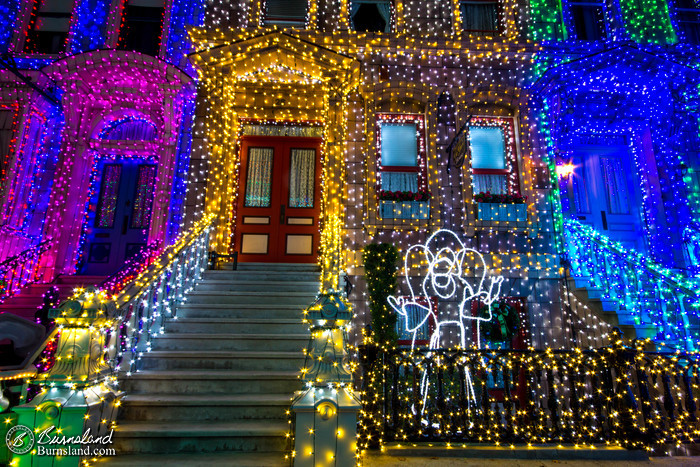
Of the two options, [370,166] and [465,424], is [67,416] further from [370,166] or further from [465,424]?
[370,166]

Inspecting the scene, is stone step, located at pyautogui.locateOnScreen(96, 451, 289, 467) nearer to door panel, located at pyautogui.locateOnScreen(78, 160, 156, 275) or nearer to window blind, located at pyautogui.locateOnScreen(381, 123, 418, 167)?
door panel, located at pyautogui.locateOnScreen(78, 160, 156, 275)

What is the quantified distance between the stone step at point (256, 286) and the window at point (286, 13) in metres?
7.07

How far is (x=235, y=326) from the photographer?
5520mm

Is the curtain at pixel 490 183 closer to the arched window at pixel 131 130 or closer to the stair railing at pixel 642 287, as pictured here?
the stair railing at pixel 642 287

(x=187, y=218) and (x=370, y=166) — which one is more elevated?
(x=370, y=166)

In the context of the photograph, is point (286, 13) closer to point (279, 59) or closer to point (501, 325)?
point (279, 59)

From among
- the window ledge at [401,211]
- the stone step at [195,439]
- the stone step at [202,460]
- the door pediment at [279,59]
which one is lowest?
the stone step at [202,460]

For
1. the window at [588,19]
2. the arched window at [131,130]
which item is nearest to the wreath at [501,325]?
the window at [588,19]

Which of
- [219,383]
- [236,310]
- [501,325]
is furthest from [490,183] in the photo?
[219,383]

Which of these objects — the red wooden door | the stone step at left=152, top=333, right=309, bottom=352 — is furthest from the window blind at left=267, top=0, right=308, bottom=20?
the stone step at left=152, top=333, right=309, bottom=352

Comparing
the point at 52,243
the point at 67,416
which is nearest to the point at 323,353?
the point at 67,416

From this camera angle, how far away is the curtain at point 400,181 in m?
8.74

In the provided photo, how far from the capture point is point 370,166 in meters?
8.63

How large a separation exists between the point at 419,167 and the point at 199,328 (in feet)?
19.9
